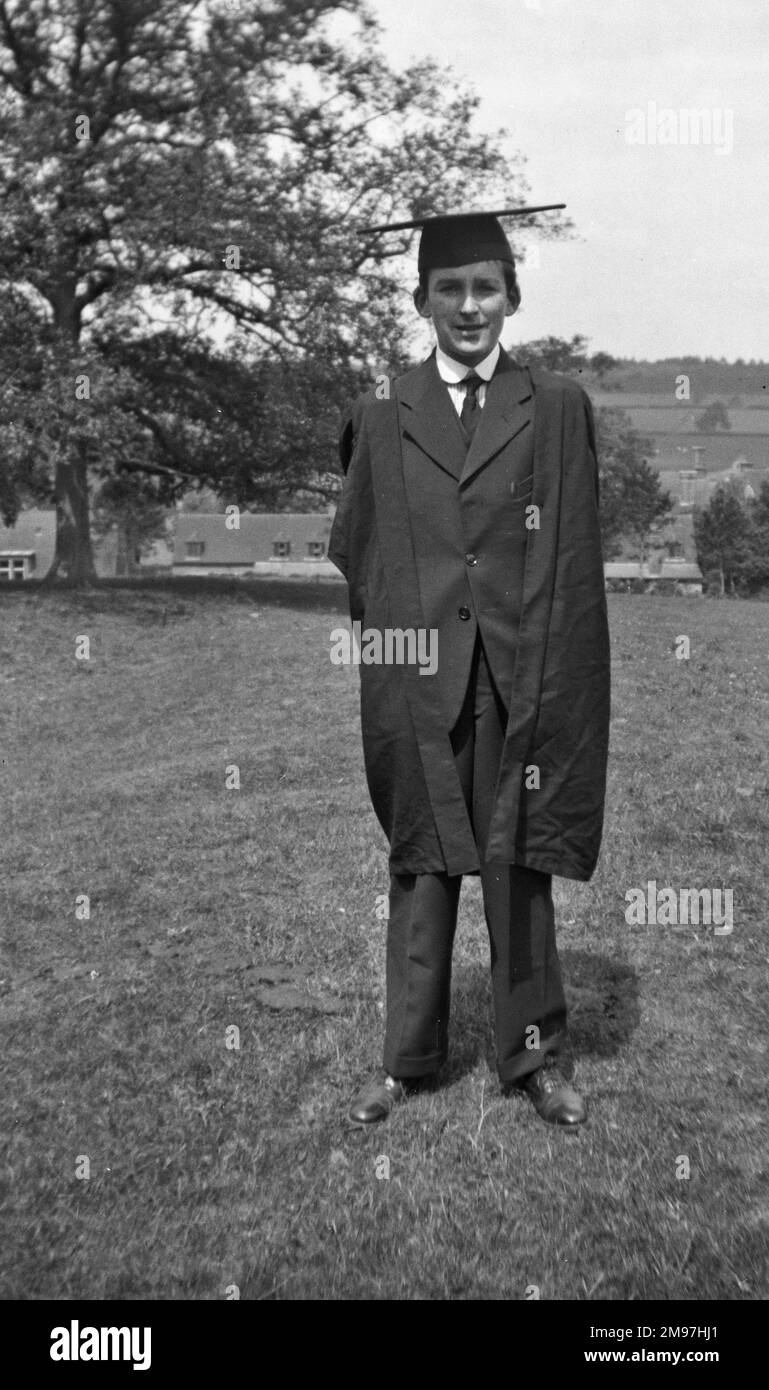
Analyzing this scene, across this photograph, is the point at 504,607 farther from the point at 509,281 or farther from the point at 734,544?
the point at 734,544

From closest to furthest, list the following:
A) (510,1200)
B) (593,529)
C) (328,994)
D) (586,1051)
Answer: (510,1200), (593,529), (586,1051), (328,994)

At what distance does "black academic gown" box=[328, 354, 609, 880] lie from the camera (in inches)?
160

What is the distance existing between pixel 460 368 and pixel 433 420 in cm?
18

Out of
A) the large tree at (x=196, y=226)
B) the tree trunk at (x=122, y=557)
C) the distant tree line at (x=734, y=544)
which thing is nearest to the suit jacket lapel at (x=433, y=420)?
the large tree at (x=196, y=226)

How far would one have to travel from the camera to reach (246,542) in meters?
104

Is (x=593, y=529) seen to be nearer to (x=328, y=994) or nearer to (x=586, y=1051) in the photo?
(x=586, y=1051)

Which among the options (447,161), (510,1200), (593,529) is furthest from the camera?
(447,161)

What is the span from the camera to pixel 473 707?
13.6 feet

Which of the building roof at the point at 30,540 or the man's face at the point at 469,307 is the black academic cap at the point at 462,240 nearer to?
the man's face at the point at 469,307

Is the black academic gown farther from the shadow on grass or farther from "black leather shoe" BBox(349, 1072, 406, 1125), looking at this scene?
the shadow on grass
